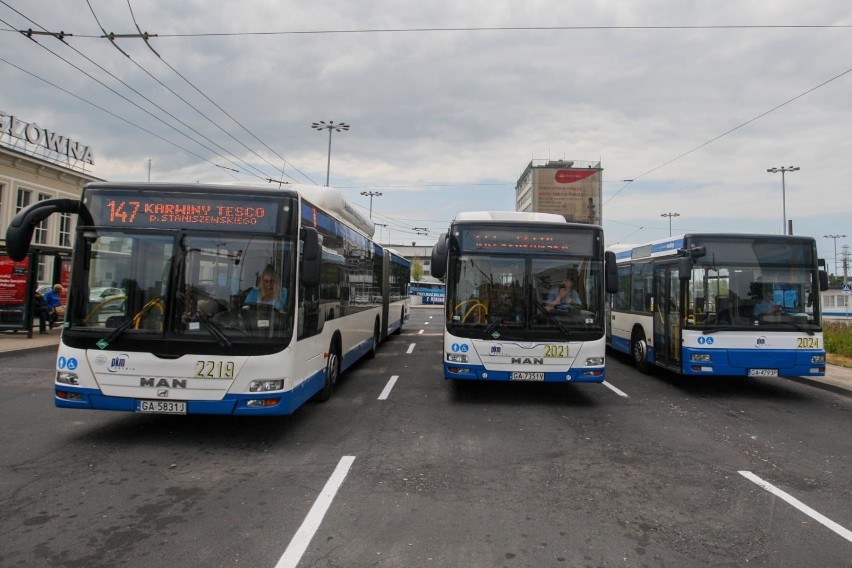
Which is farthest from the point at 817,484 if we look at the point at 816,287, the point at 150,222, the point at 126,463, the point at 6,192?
the point at 6,192

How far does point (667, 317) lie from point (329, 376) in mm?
6533

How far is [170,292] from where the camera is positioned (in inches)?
232

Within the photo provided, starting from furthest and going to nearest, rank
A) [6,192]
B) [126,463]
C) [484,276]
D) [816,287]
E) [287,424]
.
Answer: [6,192]
[816,287]
[484,276]
[287,424]
[126,463]

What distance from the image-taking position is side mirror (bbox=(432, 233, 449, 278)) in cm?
866

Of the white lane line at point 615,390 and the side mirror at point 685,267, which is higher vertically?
the side mirror at point 685,267

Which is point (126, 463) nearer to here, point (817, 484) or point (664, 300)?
point (817, 484)

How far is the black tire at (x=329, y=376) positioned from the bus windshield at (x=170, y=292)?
7.91 feet

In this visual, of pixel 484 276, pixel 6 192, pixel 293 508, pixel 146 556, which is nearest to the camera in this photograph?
pixel 146 556

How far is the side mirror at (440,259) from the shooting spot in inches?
341

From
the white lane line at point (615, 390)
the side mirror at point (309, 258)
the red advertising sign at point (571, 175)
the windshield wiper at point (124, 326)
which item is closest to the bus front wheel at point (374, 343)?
the white lane line at point (615, 390)

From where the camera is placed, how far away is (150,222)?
599 cm

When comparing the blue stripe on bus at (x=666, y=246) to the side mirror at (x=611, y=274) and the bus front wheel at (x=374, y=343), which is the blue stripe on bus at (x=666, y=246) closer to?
the side mirror at (x=611, y=274)

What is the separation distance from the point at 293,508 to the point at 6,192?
33.3 m

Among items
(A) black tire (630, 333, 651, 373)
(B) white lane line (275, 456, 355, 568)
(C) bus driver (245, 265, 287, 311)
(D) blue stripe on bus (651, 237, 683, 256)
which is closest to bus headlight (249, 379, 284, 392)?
(C) bus driver (245, 265, 287, 311)
